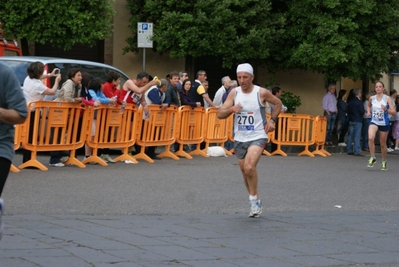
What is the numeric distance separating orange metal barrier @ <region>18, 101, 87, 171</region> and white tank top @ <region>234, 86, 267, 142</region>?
15.8 ft

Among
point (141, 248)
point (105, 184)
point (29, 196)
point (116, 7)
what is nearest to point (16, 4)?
point (116, 7)

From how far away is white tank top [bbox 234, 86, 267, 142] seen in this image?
11.1 meters

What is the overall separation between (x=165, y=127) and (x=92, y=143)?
9.51 ft

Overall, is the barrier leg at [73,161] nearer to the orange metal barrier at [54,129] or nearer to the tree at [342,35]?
the orange metal barrier at [54,129]

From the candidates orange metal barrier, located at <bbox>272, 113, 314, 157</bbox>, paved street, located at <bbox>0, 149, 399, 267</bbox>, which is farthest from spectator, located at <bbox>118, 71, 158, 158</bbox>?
orange metal barrier, located at <bbox>272, 113, 314, 157</bbox>

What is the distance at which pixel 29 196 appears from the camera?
11.9 m

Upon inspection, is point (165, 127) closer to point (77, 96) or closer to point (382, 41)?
point (77, 96)

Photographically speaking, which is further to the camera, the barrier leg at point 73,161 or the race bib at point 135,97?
the race bib at point 135,97

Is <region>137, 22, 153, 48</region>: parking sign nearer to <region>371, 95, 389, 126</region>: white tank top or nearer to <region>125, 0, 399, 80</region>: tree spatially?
<region>125, 0, 399, 80</region>: tree

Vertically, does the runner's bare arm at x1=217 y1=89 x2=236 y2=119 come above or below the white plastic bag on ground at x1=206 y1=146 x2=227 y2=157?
above

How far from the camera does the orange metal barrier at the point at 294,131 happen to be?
2397cm

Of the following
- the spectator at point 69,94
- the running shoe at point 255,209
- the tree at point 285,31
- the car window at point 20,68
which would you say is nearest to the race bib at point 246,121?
the running shoe at point 255,209

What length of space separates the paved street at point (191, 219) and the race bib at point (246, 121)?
1.00m

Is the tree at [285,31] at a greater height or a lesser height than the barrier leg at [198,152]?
greater
